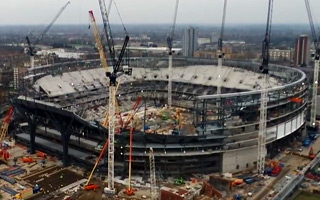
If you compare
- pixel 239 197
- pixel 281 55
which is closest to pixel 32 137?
pixel 239 197

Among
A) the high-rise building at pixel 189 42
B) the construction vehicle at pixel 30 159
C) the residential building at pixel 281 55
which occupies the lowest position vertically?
the construction vehicle at pixel 30 159

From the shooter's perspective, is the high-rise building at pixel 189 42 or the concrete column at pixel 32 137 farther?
the high-rise building at pixel 189 42

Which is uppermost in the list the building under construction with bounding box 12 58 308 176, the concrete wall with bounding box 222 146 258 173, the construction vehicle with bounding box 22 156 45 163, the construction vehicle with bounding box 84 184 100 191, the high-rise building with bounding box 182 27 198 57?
the high-rise building with bounding box 182 27 198 57

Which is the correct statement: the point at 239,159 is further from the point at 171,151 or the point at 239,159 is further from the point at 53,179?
the point at 53,179

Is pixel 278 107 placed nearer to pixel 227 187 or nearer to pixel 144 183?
pixel 227 187

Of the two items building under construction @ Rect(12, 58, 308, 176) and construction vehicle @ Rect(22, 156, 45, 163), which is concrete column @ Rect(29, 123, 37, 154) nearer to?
building under construction @ Rect(12, 58, 308, 176)

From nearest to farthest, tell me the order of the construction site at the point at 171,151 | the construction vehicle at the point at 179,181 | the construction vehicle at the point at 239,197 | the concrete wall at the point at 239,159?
the construction vehicle at the point at 239,197 < the construction site at the point at 171,151 < the construction vehicle at the point at 179,181 < the concrete wall at the point at 239,159

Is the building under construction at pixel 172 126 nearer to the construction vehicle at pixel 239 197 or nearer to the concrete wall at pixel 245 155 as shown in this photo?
the concrete wall at pixel 245 155

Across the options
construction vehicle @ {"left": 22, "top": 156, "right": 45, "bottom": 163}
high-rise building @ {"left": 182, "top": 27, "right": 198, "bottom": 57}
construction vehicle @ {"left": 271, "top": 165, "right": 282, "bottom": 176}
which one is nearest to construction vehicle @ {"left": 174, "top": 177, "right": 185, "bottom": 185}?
construction vehicle @ {"left": 271, "top": 165, "right": 282, "bottom": 176}

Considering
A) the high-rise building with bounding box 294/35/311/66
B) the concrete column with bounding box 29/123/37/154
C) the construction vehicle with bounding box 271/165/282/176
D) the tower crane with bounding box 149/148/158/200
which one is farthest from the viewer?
the high-rise building with bounding box 294/35/311/66

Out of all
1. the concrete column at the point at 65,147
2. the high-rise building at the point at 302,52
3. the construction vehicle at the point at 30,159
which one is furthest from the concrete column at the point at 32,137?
the high-rise building at the point at 302,52

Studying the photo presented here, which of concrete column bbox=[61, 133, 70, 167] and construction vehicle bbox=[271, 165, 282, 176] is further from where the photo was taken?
concrete column bbox=[61, 133, 70, 167]

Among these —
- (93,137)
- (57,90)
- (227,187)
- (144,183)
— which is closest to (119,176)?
(144,183)
